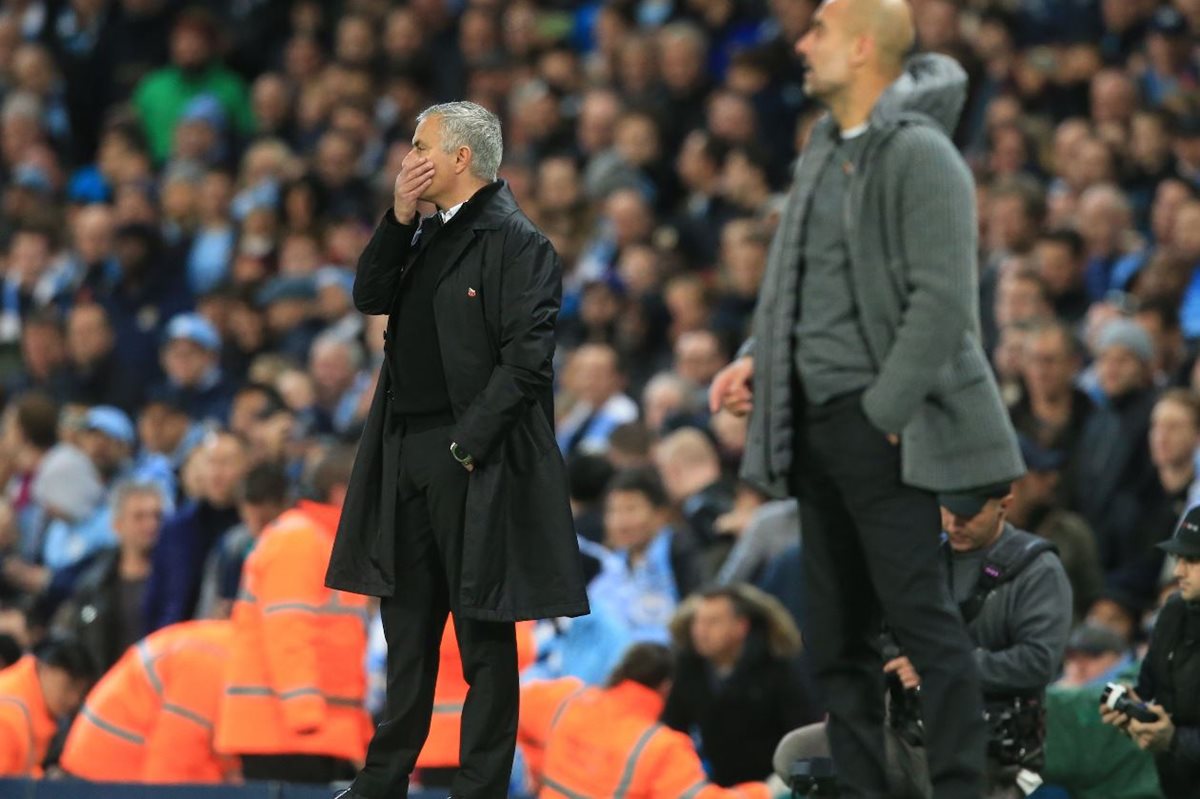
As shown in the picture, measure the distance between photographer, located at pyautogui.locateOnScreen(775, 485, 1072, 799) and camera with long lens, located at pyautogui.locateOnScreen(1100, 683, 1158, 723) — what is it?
1.04ft

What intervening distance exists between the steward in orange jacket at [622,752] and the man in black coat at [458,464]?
77.8 inches

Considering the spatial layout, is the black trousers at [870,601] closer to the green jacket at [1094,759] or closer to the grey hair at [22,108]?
the green jacket at [1094,759]

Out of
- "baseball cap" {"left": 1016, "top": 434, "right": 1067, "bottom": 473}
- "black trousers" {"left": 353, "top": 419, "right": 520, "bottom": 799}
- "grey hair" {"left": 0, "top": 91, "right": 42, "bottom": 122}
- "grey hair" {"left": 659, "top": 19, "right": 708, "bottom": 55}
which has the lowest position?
"baseball cap" {"left": 1016, "top": 434, "right": 1067, "bottom": 473}

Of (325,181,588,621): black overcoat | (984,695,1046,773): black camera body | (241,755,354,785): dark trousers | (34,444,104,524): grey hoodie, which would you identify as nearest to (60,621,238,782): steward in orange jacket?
(241,755,354,785): dark trousers

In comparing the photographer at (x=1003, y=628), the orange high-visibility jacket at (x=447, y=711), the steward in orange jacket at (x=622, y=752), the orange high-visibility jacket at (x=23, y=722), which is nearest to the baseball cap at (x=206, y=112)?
the orange high-visibility jacket at (x=23, y=722)

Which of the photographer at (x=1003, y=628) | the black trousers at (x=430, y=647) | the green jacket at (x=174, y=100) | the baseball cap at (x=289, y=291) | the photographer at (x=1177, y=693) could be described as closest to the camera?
the black trousers at (x=430, y=647)

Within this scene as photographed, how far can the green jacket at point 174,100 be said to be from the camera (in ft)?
57.3

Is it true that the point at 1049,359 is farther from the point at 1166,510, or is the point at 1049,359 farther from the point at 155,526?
the point at 155,526

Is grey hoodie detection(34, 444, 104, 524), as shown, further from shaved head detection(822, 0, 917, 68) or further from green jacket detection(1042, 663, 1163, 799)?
shaved head detection(822, 0, 917, 68)

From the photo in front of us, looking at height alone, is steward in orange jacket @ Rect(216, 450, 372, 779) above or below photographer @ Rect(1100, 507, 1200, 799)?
above

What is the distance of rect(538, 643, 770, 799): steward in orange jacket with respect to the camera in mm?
7508

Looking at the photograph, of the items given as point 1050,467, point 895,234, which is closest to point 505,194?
point 895,234

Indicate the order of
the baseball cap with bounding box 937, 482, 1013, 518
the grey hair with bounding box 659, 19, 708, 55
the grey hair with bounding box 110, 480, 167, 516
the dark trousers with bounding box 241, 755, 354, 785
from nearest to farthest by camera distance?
the baseball cap with bounding box 937, 482, 1013, 518 → the dark trousers with bounding box 241, 755, 354, 785 → the grey hair with bounding box 110, 480, 167, 516 → the grey hair with bounding box 659, 19, 708, 55

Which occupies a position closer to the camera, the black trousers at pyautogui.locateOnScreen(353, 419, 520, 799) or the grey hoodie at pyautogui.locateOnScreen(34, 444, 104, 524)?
the black trousers at pyautogui.locateOnScreen(353, 419, 520, 799)
